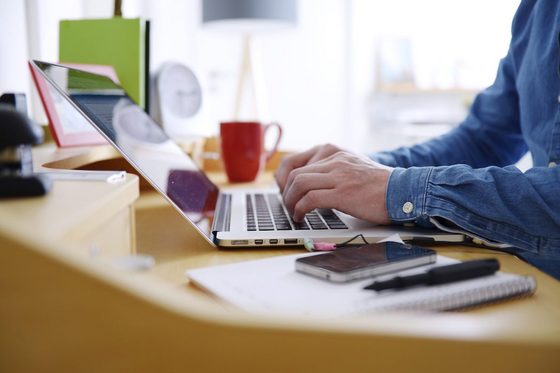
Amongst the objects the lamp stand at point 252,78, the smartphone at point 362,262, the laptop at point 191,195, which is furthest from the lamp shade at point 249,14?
the smartphone at point 362,262

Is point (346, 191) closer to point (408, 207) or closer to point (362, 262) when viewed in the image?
point (408, 207)

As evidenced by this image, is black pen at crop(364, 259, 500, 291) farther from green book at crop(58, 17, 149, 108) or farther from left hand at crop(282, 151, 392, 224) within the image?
green book at crop(58, 17, 149, 108)

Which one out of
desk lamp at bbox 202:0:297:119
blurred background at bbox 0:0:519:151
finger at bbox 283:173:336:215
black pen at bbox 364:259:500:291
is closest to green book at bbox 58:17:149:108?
finger at bbox 283:173:336:215

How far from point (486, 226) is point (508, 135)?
56 cm

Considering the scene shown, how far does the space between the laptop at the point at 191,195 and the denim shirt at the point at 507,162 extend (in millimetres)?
38

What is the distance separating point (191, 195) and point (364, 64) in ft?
9.15

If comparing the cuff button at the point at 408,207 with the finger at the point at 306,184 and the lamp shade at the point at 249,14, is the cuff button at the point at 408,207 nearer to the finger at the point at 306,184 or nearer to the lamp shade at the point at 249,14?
the finger at the point at 306,184

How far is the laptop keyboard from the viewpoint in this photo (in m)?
0.62

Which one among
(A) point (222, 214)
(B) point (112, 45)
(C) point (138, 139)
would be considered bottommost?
(A) point (222, 214)

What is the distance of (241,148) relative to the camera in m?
1.15

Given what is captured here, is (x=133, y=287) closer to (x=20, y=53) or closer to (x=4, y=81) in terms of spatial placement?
(x=4, y=81)

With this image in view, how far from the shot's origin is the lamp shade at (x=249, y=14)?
2260 millimetres

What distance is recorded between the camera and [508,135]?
1.05 m

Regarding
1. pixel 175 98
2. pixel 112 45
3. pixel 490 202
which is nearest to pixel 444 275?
pixel 490 202
